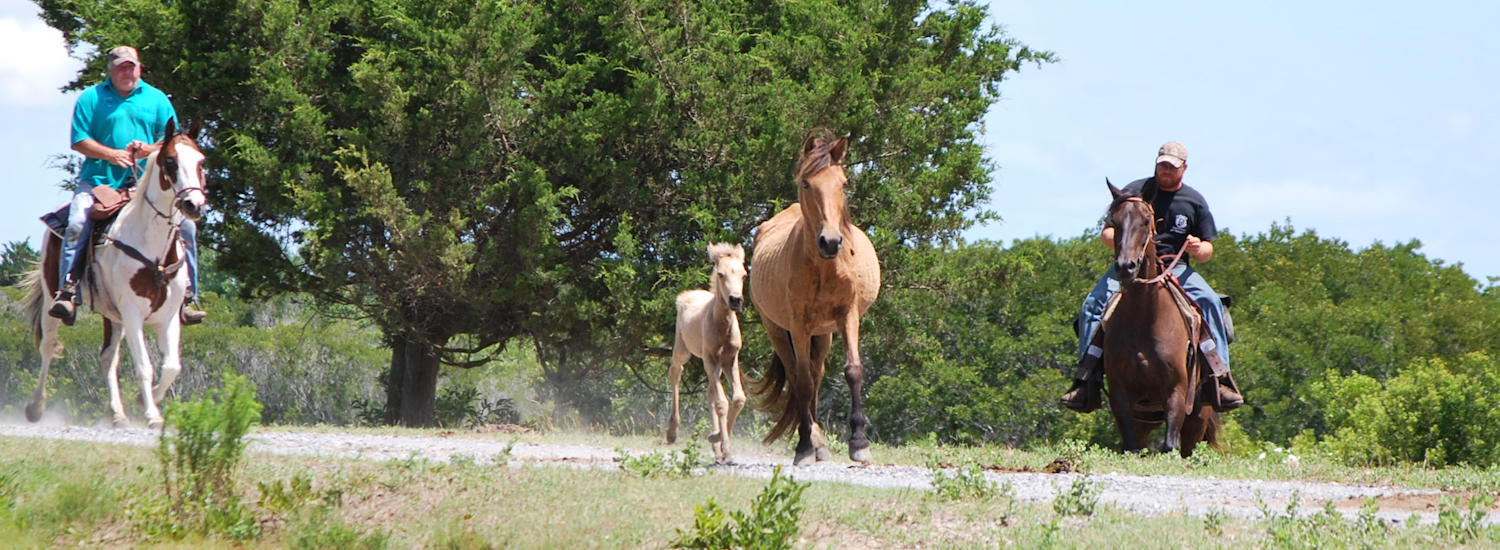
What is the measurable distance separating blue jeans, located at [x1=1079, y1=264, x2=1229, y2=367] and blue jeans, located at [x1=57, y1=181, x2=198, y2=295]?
791cm

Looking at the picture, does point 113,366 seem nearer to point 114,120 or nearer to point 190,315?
point 190,315

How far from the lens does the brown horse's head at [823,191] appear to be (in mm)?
10117

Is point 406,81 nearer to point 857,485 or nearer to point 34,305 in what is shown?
point 34,305

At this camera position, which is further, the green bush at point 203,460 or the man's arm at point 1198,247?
the man's arm at point 1198,247

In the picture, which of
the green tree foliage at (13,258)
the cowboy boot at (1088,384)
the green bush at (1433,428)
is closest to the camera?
the cowboy boot at (1088,384)

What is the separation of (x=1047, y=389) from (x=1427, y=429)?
25130mm

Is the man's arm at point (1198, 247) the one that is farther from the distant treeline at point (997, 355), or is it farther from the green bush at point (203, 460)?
the distant treeline at point (997, 355)

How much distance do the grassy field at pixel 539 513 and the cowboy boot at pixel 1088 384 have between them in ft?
9.42

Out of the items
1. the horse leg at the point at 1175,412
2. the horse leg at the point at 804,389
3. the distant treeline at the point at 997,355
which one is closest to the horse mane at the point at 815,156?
the horse leg at the point at 804,389

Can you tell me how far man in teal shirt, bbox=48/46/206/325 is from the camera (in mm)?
12477

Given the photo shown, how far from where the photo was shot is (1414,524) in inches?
267

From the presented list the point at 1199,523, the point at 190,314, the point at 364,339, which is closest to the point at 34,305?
the point at 190,314

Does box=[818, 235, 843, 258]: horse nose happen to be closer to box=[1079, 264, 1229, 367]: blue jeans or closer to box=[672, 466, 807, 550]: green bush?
box=[672, 466, 807, 550]: green bush

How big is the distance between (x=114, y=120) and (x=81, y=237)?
1065 millimetres
